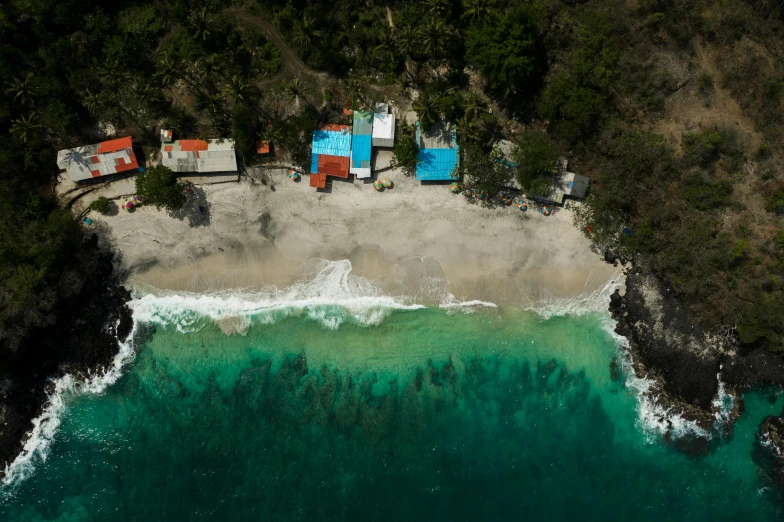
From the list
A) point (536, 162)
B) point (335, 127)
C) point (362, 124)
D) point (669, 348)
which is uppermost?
point (362, 124)

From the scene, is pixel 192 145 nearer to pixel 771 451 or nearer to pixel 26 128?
pixel 26 128

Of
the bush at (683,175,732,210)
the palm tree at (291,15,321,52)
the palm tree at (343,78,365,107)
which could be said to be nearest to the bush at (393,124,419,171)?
the palm tree at (343,78,365,107)

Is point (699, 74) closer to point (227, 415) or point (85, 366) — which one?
point (227, 415)

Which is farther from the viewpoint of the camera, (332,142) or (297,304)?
(297,304)

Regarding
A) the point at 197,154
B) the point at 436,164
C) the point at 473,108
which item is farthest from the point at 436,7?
the point at 197,154

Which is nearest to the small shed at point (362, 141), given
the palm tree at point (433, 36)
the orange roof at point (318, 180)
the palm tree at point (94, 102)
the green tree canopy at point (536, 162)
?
the orange roof at point (318, 180)

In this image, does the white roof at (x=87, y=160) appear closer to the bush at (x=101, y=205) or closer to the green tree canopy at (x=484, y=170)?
the bush at (x=101, y=205)

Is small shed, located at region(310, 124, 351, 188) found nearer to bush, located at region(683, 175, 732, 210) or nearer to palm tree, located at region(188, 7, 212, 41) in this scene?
palm tree, located at region(188, 7, 212, 41)
